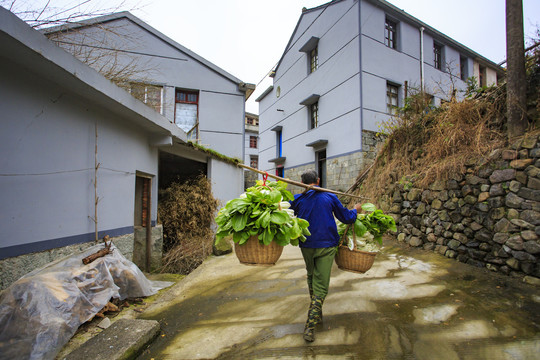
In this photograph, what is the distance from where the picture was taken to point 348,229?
11.1 ft

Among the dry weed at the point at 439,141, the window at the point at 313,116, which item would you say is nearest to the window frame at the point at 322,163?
the window at the point at 313,116

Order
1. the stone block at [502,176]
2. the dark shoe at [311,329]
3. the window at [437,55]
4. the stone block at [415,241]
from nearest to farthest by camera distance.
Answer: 1. the dark shoe at [311,329]
2. the stone block at [502,176]
3. the stone block at [415,241]
4. the window at [437,55]

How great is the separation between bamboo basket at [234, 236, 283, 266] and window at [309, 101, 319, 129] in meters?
13.0

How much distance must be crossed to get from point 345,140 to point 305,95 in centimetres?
482

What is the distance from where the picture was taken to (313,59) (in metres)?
15.6

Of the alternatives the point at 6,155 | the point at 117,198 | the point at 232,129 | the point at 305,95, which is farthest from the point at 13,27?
the point at 305,95

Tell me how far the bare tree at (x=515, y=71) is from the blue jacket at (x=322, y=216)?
14.1 ft

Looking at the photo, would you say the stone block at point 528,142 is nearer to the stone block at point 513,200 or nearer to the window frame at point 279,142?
the stone block at point 513,200

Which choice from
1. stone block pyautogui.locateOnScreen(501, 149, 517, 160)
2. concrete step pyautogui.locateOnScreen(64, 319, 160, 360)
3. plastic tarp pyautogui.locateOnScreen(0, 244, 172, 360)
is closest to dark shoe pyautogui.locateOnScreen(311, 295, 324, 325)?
concrete step pyautogui.locateOnScreen(64, 319, 160, 360)

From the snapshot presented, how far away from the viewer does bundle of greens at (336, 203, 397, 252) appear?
130 inches

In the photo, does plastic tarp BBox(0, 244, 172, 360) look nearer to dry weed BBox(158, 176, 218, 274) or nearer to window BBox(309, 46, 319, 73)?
dry weed BBox(158, 176, 218, 274)

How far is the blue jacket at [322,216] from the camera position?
3.09m

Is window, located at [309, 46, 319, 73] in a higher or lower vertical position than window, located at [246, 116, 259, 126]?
lower

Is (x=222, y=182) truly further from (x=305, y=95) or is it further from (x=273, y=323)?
(x=305, y=95)
